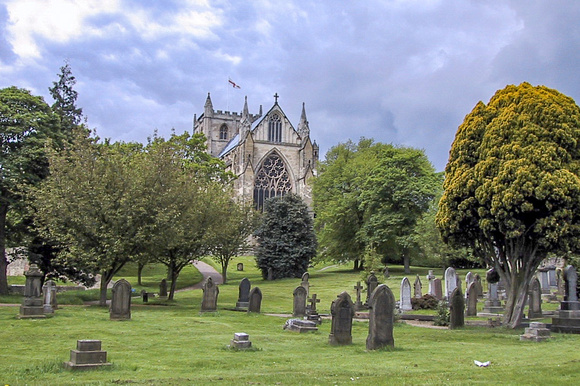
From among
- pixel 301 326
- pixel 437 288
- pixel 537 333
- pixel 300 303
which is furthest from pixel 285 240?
pixel 537 333

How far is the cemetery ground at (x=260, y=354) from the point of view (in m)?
8.77

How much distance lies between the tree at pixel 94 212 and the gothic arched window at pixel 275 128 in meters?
54.3

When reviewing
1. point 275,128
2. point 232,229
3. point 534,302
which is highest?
point 275,128

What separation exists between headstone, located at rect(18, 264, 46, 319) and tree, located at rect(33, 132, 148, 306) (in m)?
2.72

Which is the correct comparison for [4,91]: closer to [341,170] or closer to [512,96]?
[512,96]

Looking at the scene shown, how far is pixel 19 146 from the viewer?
2677 cm

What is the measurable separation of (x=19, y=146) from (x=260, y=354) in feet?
67.2

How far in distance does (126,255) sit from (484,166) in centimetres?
1467

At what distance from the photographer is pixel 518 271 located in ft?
60.0

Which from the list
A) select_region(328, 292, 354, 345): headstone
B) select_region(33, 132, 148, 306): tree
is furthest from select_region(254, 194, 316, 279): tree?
select_region(328, 292, 354, 345): headstone

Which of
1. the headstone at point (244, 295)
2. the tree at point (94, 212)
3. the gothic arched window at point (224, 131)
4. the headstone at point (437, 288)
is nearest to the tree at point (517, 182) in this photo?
the headstone at point (437, 288)

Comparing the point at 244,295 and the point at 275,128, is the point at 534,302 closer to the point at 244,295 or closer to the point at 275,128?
the point at 244,295

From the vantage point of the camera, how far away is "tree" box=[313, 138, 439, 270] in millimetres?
45125

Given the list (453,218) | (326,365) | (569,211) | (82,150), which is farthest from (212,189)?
(326,365)
